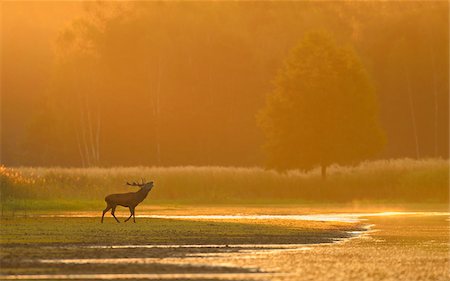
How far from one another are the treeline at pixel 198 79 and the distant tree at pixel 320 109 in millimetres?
24465

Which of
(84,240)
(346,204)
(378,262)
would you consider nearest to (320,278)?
(378,262)

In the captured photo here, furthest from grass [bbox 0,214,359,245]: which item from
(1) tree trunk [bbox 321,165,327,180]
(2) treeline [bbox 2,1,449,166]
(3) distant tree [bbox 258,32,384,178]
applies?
(2) treeline [bbox 2,1,449,166]

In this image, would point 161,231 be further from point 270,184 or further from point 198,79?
point 198,79

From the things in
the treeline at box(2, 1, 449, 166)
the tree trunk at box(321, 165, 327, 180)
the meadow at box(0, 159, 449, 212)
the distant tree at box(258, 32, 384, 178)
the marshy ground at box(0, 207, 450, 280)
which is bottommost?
the marshy ground at box(0, 207, 450, 280)

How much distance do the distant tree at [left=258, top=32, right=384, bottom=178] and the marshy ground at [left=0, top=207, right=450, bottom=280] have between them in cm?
2267

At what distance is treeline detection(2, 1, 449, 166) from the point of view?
95562 mm

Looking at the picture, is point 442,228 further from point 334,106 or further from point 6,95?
point 6,95

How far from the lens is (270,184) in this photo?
6506 cm

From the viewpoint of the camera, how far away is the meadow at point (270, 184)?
61.8 metres

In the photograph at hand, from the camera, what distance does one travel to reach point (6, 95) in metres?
126

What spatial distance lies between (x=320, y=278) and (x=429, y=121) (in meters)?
75.1

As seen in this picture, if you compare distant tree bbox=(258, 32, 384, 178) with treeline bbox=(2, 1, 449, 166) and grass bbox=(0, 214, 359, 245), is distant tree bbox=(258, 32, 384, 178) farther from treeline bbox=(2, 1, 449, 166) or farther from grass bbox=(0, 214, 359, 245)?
grass bbox=(0, 214, 359, 245)

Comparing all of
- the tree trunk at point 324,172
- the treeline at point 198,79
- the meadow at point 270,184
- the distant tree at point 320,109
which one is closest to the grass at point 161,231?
the meadow at point 270,184

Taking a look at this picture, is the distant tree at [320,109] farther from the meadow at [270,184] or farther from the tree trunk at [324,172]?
the meadow at [270,184]
